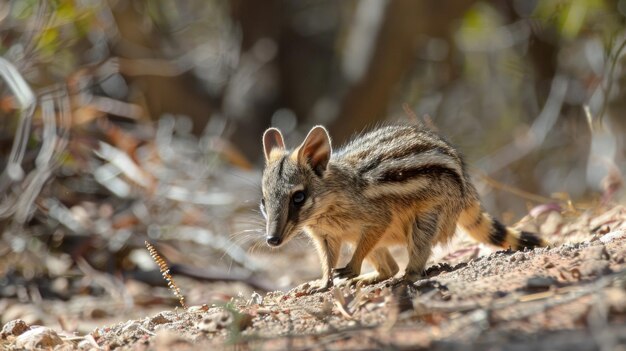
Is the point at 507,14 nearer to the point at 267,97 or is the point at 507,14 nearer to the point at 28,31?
the point at 267,97

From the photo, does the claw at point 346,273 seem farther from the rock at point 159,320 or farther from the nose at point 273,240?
the rock at point 159,320

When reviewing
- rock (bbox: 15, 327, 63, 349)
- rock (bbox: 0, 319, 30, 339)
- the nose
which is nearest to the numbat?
the nose

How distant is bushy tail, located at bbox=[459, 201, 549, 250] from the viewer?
5.41 m

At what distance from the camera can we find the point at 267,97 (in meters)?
12.3

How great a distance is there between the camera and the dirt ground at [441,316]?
2.79 metres

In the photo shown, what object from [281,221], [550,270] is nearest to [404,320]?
[550,270]

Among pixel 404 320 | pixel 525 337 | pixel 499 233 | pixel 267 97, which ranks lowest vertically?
pixel 267 97

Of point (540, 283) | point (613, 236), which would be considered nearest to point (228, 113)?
point (613, 236)

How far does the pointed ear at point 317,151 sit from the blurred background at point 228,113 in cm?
56

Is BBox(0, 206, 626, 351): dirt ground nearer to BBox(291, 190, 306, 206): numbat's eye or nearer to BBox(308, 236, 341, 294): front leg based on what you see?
BBox(308, 236, 341, 294): front leg

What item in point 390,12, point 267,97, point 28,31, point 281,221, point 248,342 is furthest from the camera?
point 267,97

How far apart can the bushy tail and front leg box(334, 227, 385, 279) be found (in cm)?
72

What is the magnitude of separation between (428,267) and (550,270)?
1.55 m

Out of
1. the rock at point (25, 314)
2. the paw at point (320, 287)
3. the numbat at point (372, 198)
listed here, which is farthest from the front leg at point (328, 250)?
the rock at point (25, 314)
